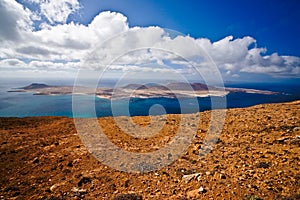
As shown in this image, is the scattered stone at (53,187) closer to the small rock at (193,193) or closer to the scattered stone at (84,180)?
the scattered stone at (84,180)

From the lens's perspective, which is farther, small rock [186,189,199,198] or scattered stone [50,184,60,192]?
scattered stone [50,184,60,192]

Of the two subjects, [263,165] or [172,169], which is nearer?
[263,165]

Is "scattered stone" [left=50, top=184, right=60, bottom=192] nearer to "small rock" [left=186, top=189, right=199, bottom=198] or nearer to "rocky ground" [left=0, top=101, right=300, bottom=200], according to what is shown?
"rocky ground" [left=0, top=101, right=300, bottom=200]

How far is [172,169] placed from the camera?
25.9ft

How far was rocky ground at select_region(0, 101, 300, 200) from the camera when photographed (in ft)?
20.7

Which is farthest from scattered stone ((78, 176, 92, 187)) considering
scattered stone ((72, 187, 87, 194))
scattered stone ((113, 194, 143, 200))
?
scattered stone ((113, 194, 143, 200))

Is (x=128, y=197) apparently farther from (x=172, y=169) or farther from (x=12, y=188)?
(x=12, y=188)

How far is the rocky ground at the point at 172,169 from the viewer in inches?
248

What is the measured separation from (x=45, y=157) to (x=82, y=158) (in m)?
1.93

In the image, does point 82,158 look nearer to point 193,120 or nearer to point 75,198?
point 75,198

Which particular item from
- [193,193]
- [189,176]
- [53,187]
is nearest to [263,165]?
[189,176]

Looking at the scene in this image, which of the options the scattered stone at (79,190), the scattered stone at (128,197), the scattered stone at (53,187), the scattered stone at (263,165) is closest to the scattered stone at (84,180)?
the scattered stone at (79,190)

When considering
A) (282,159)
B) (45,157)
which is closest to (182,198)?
(282,159)

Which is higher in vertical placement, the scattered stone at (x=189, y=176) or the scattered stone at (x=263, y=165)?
the scattered stone at (x=263, y=165)
